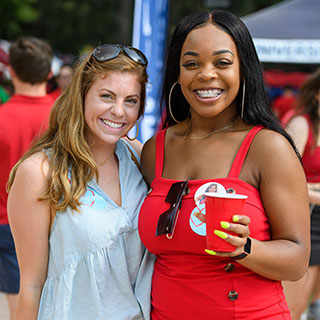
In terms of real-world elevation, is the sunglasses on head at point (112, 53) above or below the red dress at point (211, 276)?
above

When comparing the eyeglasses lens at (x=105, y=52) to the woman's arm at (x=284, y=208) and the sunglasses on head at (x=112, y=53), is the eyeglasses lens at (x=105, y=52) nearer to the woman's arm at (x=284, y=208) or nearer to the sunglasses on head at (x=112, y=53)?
the sunglasses on head at (x=112, y=53)

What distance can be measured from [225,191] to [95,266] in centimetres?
68

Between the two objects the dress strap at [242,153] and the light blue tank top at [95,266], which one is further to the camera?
the light blue tank top at [95,266]

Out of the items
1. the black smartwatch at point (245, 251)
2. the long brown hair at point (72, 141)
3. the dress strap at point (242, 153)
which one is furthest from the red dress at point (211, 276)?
the long brown hair at point (72, 141)

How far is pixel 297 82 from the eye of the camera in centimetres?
1456

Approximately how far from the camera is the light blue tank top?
2.21 m

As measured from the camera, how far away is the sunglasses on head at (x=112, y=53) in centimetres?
242

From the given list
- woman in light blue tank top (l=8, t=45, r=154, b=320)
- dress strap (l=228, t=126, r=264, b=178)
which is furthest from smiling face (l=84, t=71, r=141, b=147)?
dress strap (l=228, t=126, r=264, b=178)

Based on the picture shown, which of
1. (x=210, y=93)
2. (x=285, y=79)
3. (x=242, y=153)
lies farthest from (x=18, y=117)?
(x=285, y=79)

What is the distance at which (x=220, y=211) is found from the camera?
173 cm

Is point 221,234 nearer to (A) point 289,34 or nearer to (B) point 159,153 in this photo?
(B) point 159,153

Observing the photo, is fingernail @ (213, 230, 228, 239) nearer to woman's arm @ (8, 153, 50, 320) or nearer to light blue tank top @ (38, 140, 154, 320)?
light blue tank top @ (38, 140, 154, 320)

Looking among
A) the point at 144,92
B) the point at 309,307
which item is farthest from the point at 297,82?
the point at 144,92

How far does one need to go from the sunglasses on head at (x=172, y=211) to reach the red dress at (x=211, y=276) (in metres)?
0.03
